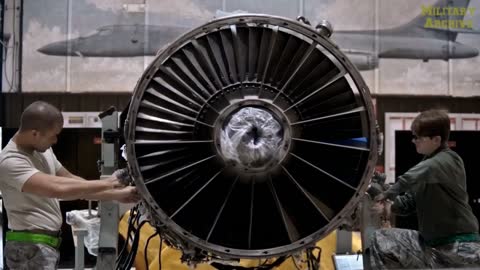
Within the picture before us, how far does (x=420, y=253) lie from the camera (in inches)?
85.7

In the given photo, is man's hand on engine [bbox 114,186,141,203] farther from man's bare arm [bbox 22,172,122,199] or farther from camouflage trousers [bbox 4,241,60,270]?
camouflage trousers [bbox 4,241,60,270]

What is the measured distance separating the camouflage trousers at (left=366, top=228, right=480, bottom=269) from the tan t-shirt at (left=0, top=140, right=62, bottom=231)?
1279 millimetres

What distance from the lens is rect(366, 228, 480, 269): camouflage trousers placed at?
77.6 inches

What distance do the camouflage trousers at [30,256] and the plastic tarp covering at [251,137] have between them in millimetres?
1089

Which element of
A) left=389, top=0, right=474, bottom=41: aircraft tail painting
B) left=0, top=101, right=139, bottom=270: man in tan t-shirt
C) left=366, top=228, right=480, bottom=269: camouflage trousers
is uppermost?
left=389, top=0, right=474, bottom=41: aircraft tail painting

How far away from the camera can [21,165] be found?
71.3 inches

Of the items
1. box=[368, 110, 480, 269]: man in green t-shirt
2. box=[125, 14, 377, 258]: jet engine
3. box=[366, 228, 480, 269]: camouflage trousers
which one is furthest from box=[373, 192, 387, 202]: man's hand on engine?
box=[368, 110, 480, 269]: man in green t-shirt

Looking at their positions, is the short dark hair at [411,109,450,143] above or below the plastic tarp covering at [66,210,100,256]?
above

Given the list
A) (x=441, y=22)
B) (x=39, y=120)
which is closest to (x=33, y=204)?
(x=39, y=120)

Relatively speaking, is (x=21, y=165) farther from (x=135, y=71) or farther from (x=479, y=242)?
(x=479, y=242)

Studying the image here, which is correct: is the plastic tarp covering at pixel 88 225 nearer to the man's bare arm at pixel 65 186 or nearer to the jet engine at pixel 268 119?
the man's bare arm at pixel 65 186

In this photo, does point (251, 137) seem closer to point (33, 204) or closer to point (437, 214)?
point (33, 204)

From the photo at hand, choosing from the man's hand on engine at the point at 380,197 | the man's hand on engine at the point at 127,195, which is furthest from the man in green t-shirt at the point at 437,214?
the man's hand on engine at the point at 127,195

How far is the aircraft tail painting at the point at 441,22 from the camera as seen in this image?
334cm
